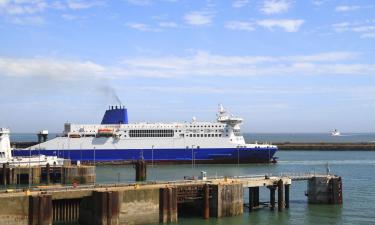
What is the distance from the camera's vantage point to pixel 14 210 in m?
26.8

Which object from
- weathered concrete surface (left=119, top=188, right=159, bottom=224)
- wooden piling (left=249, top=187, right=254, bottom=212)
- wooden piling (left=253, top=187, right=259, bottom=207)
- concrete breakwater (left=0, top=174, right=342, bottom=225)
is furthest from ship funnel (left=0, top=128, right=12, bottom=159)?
weathered concrete surface (left=119, top=188, right=159, bottom=224)

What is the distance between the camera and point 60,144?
80062 millimetres

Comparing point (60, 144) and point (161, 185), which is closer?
point (161, 185)

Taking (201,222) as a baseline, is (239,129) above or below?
above

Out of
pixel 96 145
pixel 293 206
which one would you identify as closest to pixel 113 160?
pixel 96 145

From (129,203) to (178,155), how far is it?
4924 cm

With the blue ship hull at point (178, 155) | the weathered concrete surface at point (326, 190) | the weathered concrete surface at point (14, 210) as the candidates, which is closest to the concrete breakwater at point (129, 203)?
the weathered concrete surface at point (14, 210)

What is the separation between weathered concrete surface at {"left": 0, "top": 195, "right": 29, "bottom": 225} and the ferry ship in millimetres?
50616

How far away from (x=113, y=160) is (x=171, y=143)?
8.72m

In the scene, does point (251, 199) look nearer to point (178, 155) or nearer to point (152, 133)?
point (178, 155)

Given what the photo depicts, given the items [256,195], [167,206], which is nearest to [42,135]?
[256,195]

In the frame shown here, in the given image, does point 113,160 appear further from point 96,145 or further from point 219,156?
point 219,156

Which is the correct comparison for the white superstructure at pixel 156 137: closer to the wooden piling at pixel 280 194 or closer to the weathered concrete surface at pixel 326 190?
the weathered concrete surface at pixel 326 190

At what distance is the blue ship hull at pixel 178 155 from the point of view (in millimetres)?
77938
